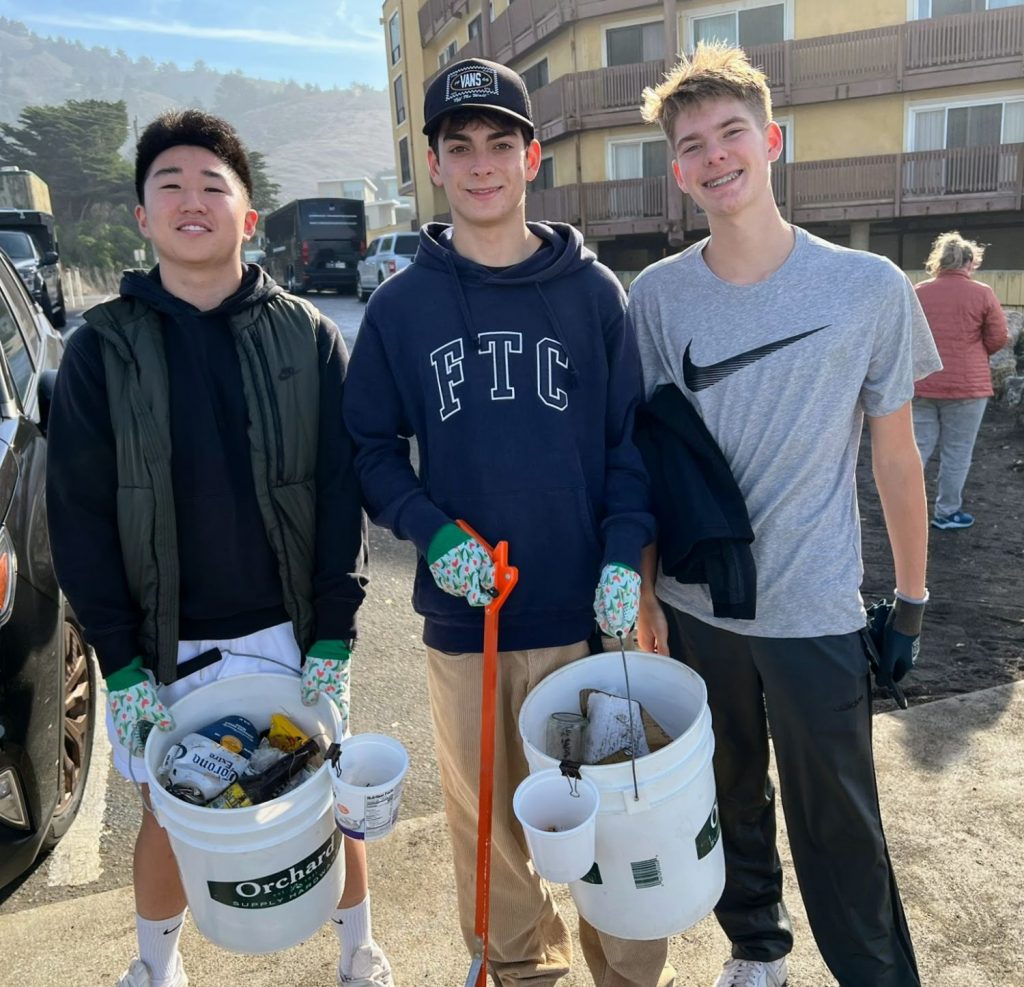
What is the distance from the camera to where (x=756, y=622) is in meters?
2.21

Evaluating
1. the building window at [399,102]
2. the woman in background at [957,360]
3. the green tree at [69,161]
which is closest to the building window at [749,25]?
the woman in background at [957,360]

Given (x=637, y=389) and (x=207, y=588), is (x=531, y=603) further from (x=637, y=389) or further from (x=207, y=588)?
(x=207, y=588)

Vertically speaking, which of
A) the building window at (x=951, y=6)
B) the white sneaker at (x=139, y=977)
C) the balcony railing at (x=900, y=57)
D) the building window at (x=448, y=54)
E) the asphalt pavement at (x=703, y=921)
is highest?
the building window at (x=448, y=54)

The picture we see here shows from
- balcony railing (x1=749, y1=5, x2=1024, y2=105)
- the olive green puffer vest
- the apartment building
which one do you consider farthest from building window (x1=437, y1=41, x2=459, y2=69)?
the olive green puffer vest

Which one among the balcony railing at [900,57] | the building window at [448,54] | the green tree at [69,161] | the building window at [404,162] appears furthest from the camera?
→ the green tree at [69,161]

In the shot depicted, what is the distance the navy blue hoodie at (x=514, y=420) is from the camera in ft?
6.99

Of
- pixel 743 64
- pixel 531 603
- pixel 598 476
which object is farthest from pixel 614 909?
pixel 743 64

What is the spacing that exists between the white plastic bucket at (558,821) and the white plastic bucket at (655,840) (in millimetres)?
40

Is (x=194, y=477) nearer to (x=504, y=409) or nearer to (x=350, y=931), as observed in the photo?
(x=504, y=409)

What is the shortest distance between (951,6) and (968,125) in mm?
2467

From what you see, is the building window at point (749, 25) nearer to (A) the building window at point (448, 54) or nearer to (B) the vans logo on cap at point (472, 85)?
(A) the building window at point (448, 54)

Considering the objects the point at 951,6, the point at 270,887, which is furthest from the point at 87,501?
the point at 951,6

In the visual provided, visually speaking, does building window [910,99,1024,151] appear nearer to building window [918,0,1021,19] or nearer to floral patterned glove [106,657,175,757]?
building window [918,0,1021,19]

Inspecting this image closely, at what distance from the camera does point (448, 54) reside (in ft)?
104
